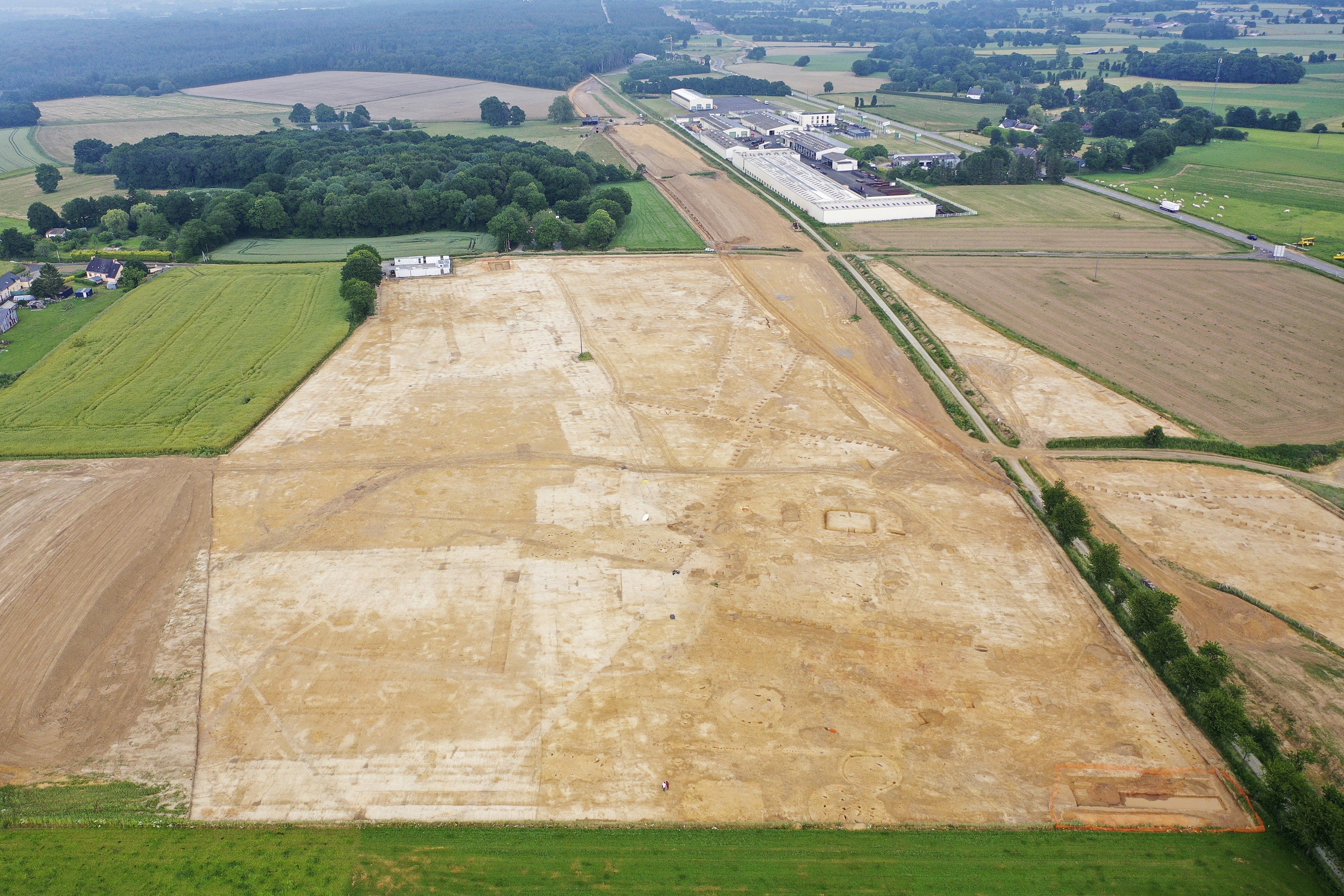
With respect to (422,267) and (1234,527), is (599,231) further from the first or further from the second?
(1234,527)

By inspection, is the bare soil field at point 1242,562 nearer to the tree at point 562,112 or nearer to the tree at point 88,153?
the tree at point 562,112

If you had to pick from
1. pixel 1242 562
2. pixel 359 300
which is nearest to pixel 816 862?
pixel 1242 562

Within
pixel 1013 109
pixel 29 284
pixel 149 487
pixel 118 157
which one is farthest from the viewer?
pixel 1013 109

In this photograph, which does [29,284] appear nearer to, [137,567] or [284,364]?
[284,364]

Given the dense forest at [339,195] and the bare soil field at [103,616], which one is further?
the dense forest at [339,195]

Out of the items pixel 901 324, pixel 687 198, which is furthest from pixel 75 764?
pixel 687 198

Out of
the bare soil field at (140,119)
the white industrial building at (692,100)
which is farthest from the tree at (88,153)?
the white industrial building at (692,100)
